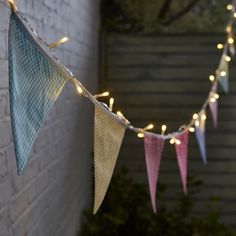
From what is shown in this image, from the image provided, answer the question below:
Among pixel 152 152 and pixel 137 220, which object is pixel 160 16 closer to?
pixel 137 220

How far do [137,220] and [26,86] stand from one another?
256cm

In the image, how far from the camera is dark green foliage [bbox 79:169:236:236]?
11.9 feet

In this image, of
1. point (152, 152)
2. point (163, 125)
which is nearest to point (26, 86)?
point (152, 152)

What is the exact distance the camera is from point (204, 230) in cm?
362

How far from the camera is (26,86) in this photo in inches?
52.0

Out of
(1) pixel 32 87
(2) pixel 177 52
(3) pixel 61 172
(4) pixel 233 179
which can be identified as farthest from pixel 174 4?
(1) pixel 32 87

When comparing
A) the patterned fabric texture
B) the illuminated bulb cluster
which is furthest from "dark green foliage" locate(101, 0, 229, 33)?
the patterned fabric texture

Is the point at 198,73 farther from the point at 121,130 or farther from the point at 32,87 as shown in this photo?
the point at 32,87

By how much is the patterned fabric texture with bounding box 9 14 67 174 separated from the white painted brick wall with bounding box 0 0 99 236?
418mm

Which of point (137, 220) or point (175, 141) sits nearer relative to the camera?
point (175, 141)

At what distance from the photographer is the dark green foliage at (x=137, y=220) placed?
362 centimetres

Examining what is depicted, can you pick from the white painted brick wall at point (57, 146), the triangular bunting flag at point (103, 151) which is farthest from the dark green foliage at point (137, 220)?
the triangular bunting flag at point (103, 151)

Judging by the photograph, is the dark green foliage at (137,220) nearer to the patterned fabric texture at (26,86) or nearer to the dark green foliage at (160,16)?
the dark green foliage at (160,16)

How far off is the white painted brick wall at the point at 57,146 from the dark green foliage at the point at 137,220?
0.55ft
